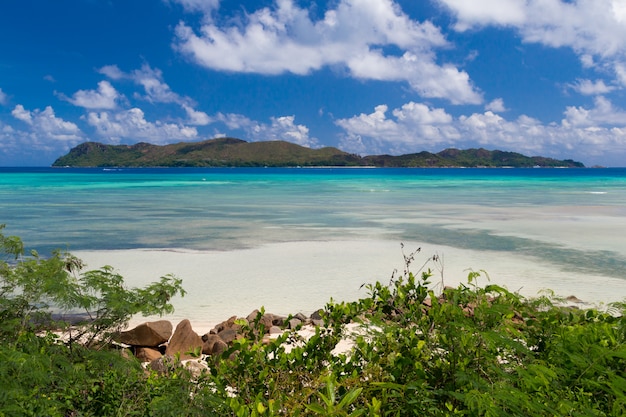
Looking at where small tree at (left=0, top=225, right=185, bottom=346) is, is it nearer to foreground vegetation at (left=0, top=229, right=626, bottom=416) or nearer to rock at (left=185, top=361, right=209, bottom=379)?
foreground vegetation at (left=0, top=229, right=626, bottom=416)

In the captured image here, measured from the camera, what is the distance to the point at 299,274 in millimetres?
12391

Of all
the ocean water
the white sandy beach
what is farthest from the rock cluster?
the ocean water

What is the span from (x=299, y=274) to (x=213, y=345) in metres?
5.90

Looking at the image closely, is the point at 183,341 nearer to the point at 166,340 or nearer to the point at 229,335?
the point at 166,340

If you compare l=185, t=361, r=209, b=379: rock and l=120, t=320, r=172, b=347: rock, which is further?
l=120, t=320, r=172, b=347: rock

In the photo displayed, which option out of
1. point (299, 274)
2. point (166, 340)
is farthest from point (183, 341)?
point (299, 274)

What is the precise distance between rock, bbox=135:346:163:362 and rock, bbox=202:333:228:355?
2.22 feet

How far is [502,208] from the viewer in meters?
31.4

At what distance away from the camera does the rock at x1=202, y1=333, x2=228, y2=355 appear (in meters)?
6.37

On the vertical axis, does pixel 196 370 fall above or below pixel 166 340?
above

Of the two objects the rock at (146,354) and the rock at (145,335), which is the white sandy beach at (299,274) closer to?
the rock at (145,335)

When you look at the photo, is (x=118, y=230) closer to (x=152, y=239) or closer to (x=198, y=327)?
(x=152, y=239)

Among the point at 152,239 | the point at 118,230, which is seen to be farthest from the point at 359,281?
the point at 118,230

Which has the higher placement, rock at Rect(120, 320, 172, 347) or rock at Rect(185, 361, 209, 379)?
rock at Rect(185, 361, 209, 379)
